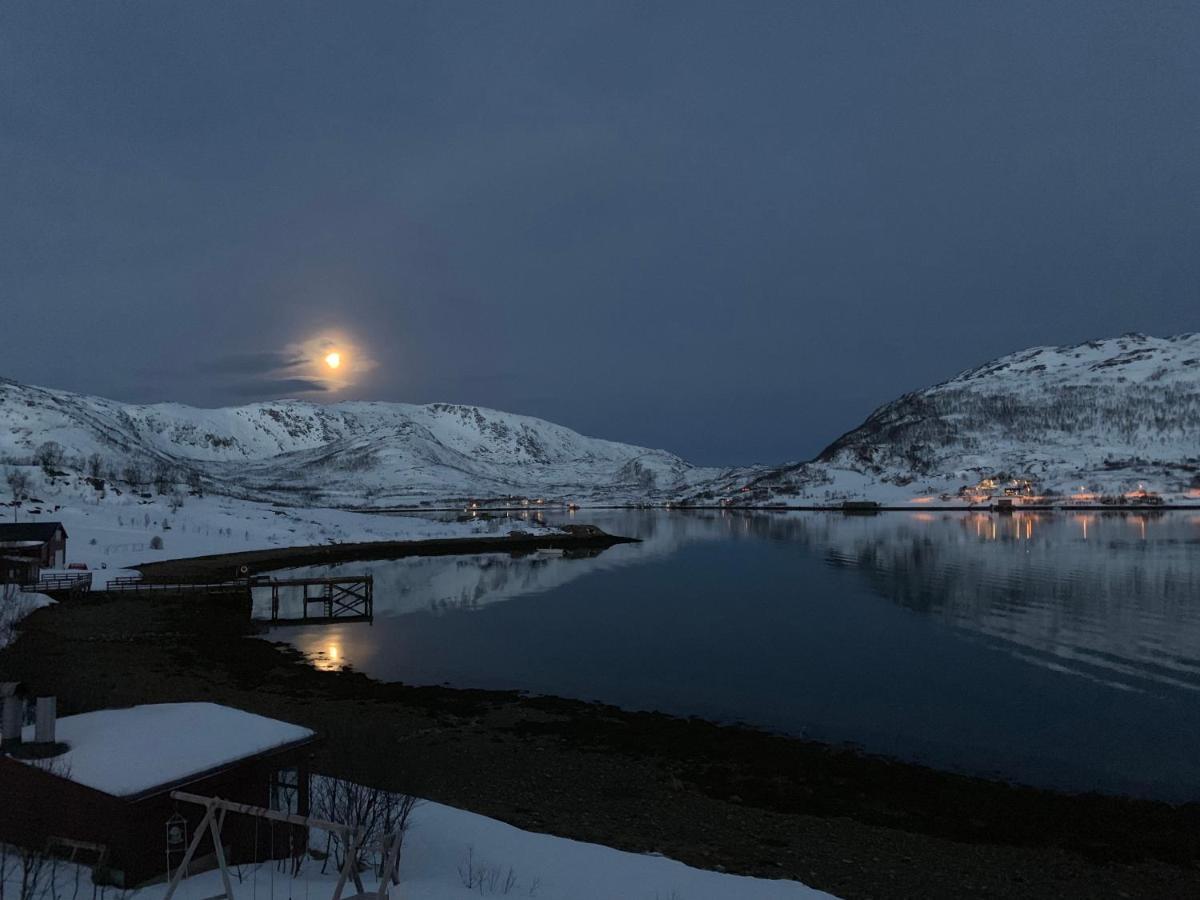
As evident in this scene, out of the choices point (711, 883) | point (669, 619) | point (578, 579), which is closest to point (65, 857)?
point (711, 883)

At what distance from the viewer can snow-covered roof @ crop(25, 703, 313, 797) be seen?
9.58 m

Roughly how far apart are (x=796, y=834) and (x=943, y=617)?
38809 mm

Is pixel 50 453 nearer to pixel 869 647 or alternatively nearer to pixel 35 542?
pixel 35 542

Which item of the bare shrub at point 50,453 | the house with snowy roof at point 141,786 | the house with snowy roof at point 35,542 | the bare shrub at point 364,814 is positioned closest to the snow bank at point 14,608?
the house with snowy roof at point 35,542

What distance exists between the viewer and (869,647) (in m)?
42.7

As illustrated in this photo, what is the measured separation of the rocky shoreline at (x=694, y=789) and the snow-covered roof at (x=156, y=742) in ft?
5.37

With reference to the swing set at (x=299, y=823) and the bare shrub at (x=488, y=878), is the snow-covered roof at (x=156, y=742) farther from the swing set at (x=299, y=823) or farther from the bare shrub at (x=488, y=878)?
the bare shrub at (x=488, y=878)

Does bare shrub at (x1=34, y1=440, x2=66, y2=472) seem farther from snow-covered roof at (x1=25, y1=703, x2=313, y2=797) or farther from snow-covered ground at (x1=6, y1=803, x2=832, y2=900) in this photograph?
snow-covered ground at (x1=6, y1=803, x2=832, y2=900)

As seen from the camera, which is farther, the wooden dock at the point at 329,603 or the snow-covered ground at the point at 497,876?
the wooden dock at the point at 329,603

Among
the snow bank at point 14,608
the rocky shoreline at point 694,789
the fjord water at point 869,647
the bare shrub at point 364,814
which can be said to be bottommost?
the fjord water at point 869,647

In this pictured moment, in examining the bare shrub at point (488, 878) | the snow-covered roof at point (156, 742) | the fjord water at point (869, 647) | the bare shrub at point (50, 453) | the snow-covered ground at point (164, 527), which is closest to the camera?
the snow-covered roof at point (156, 742)

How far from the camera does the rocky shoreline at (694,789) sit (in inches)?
645

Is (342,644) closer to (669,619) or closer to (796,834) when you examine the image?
(669,619)

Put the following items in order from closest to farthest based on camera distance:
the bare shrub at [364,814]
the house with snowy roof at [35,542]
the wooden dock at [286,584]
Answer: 1. the bare shrub at [364,814]
2. the wooden dock at [286,584]
3. the house with snowy roof at [35,542]
